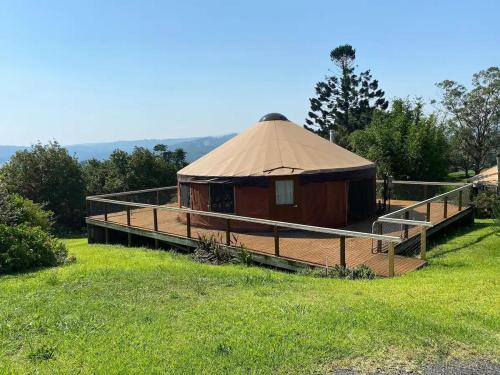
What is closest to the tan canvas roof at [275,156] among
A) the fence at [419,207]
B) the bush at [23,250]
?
the fence at [419,207]

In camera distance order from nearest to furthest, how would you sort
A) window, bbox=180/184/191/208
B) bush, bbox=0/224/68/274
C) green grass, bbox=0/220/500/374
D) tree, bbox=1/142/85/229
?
green grass, bbox=0/220/500/374
bush, bbox=0/224/68/274
window, bbox=180/184/191/208
tree, bbox=1/142/85/229

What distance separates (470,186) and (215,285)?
9928 mm

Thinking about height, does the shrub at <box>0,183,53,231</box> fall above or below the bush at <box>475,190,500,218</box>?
above

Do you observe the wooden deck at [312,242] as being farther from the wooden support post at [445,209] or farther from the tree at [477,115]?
the tree at [477,115]

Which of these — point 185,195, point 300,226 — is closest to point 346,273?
point 300,226

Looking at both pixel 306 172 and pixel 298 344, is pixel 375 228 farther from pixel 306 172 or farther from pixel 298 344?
pixel 298 344

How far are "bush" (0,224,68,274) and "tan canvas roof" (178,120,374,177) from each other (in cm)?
483

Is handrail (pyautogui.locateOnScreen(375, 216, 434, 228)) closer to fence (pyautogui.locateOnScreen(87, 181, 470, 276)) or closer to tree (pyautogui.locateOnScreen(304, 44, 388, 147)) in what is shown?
fence (pyautogui.locateOnScreen(87, 181, 470, 276))

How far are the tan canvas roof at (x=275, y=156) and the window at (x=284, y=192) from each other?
27 cm

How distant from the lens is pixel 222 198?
39.4 ft

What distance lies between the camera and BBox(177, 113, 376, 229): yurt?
37.2 feet

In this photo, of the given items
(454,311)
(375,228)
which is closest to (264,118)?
(375,228)

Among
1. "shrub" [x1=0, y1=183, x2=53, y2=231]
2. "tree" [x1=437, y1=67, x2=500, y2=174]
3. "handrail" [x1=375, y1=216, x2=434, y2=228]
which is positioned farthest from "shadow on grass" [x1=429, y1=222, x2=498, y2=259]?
"tree" [x1=437, y1=67, x2=500, y2=174]

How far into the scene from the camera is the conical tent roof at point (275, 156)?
11648 millimetres
